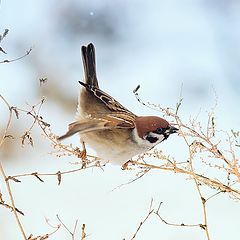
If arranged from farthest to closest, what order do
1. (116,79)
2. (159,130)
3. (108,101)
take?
(116,79), (108,101), (159,130)

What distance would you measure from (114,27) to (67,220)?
1.23 meters

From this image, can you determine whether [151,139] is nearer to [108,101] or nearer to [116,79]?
[108,101]

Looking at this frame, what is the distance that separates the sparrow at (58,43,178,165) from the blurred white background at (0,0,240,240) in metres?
0.31

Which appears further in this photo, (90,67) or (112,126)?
(90,67)

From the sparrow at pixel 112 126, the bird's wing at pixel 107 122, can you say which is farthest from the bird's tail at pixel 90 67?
the bird's wing at pixel 107 122

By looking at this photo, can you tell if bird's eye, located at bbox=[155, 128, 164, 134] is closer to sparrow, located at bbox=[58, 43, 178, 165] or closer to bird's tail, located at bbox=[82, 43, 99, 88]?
sparrow, located at bbox=[58, 43, 178, 165]

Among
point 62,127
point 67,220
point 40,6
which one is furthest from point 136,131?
point 40,6

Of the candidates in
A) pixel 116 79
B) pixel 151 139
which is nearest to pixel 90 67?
pixel 151 139

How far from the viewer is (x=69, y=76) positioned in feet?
6.36

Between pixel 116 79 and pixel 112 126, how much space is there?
1.25 m

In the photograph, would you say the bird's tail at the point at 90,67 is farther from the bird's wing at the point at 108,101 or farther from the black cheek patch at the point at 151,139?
the black cheek patch at the point at 151,139

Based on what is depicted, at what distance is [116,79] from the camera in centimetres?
200

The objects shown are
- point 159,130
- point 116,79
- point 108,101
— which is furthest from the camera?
point 116,79

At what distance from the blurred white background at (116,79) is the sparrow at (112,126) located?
1.03 ft
